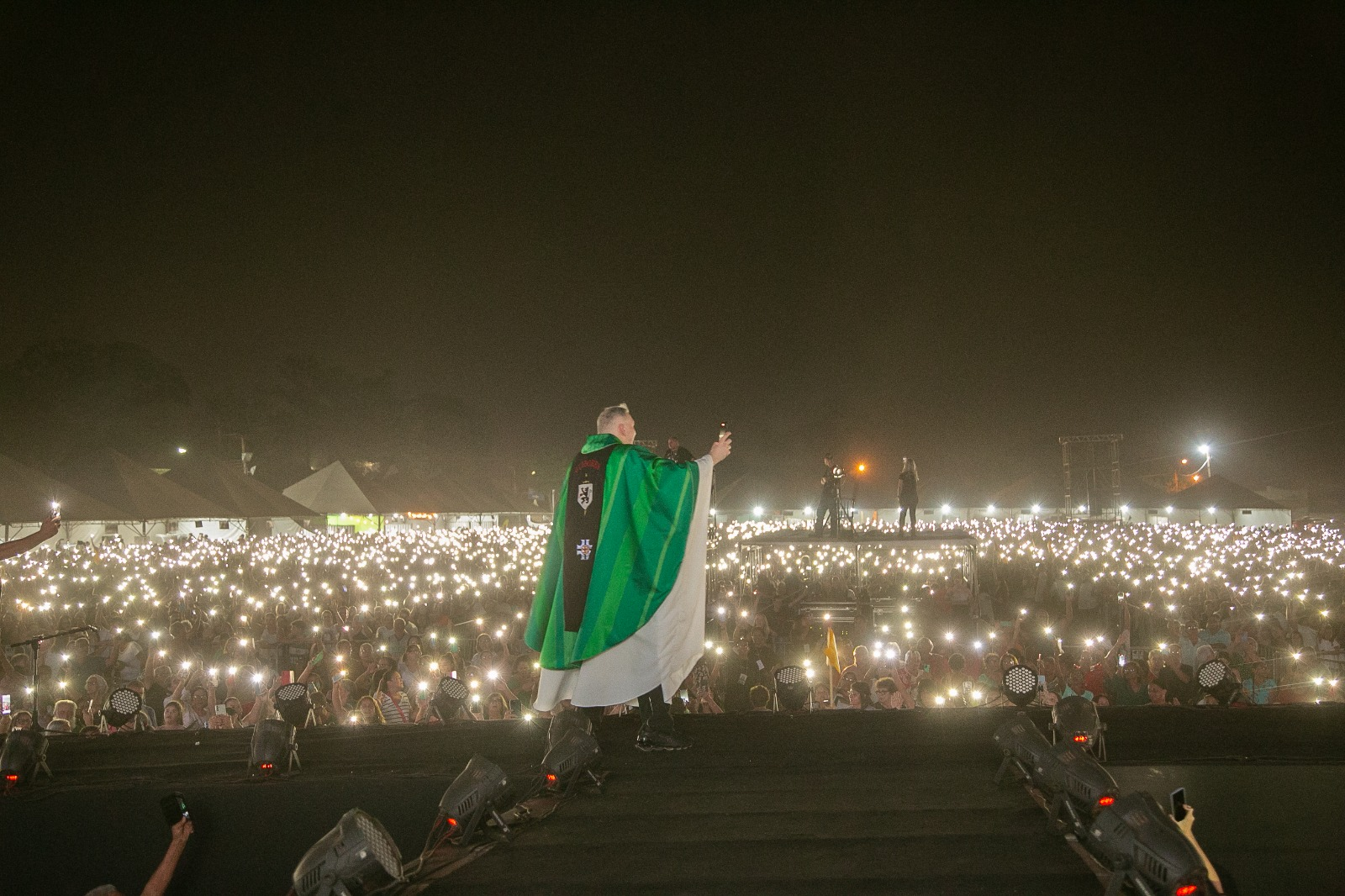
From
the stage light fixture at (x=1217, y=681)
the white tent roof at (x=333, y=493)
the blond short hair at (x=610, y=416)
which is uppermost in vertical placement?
the white tent roof at (x=333, y=493)

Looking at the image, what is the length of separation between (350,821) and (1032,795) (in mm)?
2809

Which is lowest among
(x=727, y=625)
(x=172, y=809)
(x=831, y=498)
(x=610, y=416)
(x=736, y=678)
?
(x=172, y=809)

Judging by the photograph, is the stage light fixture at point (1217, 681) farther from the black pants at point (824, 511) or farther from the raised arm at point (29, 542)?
the black pants at point (824, 511)

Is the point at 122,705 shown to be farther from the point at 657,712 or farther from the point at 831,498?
the point at 831,498

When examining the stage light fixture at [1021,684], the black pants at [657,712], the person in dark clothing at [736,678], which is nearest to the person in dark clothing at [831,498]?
the person in dark clothing at [736,678]

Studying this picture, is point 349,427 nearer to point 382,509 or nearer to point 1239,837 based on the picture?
point 382,509

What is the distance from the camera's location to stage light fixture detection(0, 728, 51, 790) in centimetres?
469

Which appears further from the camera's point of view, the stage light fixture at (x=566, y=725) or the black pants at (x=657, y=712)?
the black pants at (x=657, y=712)

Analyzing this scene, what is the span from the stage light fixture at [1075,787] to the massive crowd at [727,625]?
2.77 metres

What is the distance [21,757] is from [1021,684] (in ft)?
18.1

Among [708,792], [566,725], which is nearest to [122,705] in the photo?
[566,725]

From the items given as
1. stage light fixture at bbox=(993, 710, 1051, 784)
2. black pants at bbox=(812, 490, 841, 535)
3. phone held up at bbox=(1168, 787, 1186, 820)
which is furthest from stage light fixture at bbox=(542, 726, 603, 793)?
black pants at bbox=(812, 490, 841, 535)

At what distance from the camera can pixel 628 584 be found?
482 centimetres

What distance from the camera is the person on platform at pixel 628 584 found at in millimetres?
4734
